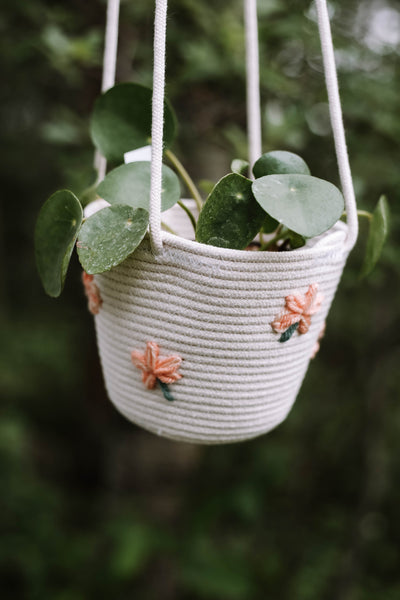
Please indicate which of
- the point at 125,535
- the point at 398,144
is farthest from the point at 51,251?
the point at 125,535

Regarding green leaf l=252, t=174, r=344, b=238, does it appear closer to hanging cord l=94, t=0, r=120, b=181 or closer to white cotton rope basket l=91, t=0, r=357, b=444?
white cotton rope basket l=91, t=0, r=357, b=444

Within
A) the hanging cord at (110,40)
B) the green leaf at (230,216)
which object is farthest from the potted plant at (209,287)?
the hanging cord at (110,40)

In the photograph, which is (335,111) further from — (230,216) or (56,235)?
(56,235)

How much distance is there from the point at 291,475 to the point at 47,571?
1.01 m

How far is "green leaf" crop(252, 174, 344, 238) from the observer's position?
0.43 meters

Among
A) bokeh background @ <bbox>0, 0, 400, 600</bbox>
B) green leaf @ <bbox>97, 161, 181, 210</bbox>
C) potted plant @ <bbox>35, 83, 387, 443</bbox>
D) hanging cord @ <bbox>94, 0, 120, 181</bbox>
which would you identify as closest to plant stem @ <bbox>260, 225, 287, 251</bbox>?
potted plant @ <bbox>35, 83, 387, 443</bbox>

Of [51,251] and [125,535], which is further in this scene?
[125,535]

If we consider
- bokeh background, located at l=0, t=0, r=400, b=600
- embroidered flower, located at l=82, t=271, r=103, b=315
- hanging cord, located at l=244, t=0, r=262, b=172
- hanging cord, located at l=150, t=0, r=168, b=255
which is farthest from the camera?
bokeh background, located at l=0, t=0, r=400, b=600

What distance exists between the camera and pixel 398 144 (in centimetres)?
120

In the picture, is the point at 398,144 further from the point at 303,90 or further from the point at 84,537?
the point at 84,537

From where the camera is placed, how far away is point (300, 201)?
1.45 ft

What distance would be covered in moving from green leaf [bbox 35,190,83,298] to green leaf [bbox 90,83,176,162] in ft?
0.39

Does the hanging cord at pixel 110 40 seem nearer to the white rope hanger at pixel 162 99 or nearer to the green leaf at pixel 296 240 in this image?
the white rope hanger at pixel 162 99

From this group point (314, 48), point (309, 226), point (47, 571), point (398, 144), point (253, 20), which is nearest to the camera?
point (309, 226)
